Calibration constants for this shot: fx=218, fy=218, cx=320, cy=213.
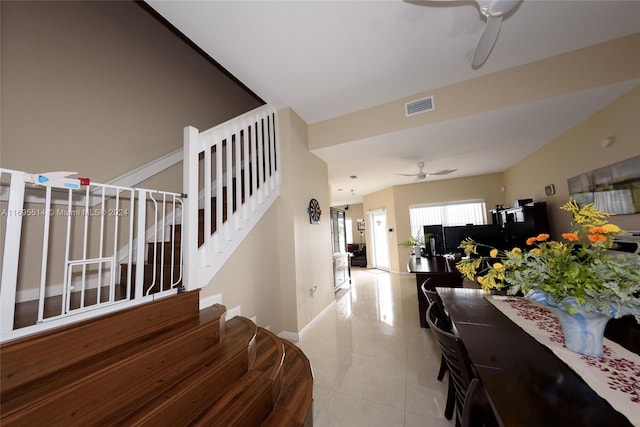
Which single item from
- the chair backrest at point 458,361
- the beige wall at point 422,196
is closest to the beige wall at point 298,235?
the chair backrest at point 458,361

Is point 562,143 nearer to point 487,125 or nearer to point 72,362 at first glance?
point 487,125

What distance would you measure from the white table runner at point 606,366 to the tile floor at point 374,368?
3.01 feet

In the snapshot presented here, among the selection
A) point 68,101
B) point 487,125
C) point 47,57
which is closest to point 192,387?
point 68,101

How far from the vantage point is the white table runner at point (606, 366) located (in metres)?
0.77

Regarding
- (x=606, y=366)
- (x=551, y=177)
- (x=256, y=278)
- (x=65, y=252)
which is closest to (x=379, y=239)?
(x=551, y=177)

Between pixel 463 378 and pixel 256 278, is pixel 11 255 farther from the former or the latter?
pixel 463 378

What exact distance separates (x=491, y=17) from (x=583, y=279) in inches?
63.3

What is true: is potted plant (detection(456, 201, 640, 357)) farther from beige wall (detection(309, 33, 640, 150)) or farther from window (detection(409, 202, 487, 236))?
window (detection(409, 202, 487, 236))

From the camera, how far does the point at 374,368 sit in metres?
2.16

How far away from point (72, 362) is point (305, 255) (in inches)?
86.8

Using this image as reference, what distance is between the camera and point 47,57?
78.2 inches

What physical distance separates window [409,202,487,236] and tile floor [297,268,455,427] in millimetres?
3221

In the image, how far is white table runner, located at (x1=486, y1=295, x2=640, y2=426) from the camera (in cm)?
77

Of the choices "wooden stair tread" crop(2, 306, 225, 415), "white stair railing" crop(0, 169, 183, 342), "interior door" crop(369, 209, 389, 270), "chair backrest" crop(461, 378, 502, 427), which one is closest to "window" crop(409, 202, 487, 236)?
"interior door" crop(369, 209, 389, 270)
